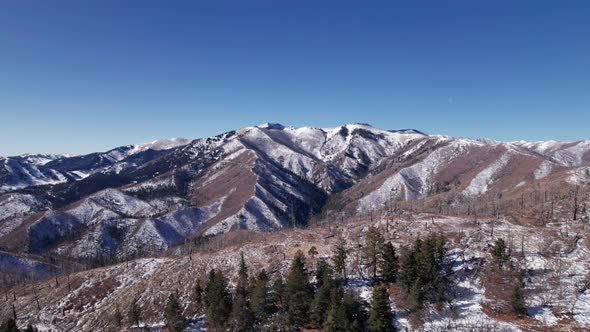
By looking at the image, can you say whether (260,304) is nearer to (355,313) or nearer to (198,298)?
(355,313)

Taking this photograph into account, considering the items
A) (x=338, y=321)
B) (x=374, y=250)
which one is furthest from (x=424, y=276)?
(x=338, y=321)

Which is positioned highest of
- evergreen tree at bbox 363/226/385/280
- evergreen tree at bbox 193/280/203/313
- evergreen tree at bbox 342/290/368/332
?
evergreen tree at bbox 363/226/385/280

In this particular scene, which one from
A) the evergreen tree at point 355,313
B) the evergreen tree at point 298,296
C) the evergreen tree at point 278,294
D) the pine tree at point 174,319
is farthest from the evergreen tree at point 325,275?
the pine tree at point 174,319

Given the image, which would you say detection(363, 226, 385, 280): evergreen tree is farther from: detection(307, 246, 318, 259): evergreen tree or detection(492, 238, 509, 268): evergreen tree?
detection(307, 246, 318, 259): evergreen tree

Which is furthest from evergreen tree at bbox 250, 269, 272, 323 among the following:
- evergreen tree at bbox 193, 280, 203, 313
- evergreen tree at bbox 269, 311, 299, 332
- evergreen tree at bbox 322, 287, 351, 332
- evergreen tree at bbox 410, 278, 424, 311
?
evergreen tree at bbox 410, 278, 424, 311

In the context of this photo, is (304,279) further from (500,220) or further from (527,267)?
(500,220)

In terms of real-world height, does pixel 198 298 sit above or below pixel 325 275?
below

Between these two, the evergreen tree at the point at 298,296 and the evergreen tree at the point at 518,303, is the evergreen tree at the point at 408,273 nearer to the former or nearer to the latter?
the evergreen tree at the point at 518,303

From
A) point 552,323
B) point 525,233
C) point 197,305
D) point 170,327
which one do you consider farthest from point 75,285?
point 525,233
